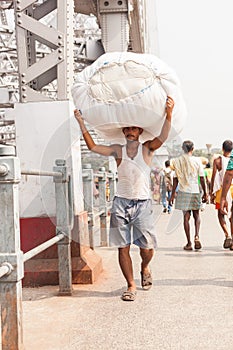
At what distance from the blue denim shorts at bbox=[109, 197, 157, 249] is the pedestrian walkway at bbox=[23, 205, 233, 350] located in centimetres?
49

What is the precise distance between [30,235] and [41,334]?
5.37 feet

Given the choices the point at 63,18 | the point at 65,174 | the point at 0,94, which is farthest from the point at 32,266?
the point at 0,94

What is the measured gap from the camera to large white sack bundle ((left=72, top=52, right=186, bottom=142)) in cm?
447

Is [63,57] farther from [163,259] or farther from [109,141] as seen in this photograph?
[163,259]

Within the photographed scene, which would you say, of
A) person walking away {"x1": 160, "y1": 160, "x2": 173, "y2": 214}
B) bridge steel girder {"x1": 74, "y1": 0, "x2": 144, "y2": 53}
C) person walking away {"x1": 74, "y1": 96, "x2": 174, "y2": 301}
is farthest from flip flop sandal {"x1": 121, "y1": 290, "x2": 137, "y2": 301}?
person walking away {"x1": 160, "y1": 160, "x2": 173, "y2": 214}

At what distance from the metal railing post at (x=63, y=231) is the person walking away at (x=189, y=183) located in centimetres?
339

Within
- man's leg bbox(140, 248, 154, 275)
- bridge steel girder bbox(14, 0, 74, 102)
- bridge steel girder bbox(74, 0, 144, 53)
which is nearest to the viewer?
man's leg bbox(140, 248, 154, 275)

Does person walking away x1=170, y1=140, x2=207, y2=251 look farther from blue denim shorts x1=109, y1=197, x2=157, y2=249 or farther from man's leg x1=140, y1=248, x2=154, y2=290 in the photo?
blue denim shorts x1=109, y1=197, x2=157, y2=249

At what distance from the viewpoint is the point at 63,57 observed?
578 cm

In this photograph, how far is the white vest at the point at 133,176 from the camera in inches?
197

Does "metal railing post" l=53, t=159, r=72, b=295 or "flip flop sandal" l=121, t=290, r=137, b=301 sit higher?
"metal railing post" l=53, t=159, r=72, b=295

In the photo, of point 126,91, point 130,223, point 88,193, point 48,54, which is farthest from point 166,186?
point 126,91

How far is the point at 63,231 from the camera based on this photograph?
16.4 ft

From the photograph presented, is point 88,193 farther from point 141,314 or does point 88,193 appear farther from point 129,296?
point 141,314
